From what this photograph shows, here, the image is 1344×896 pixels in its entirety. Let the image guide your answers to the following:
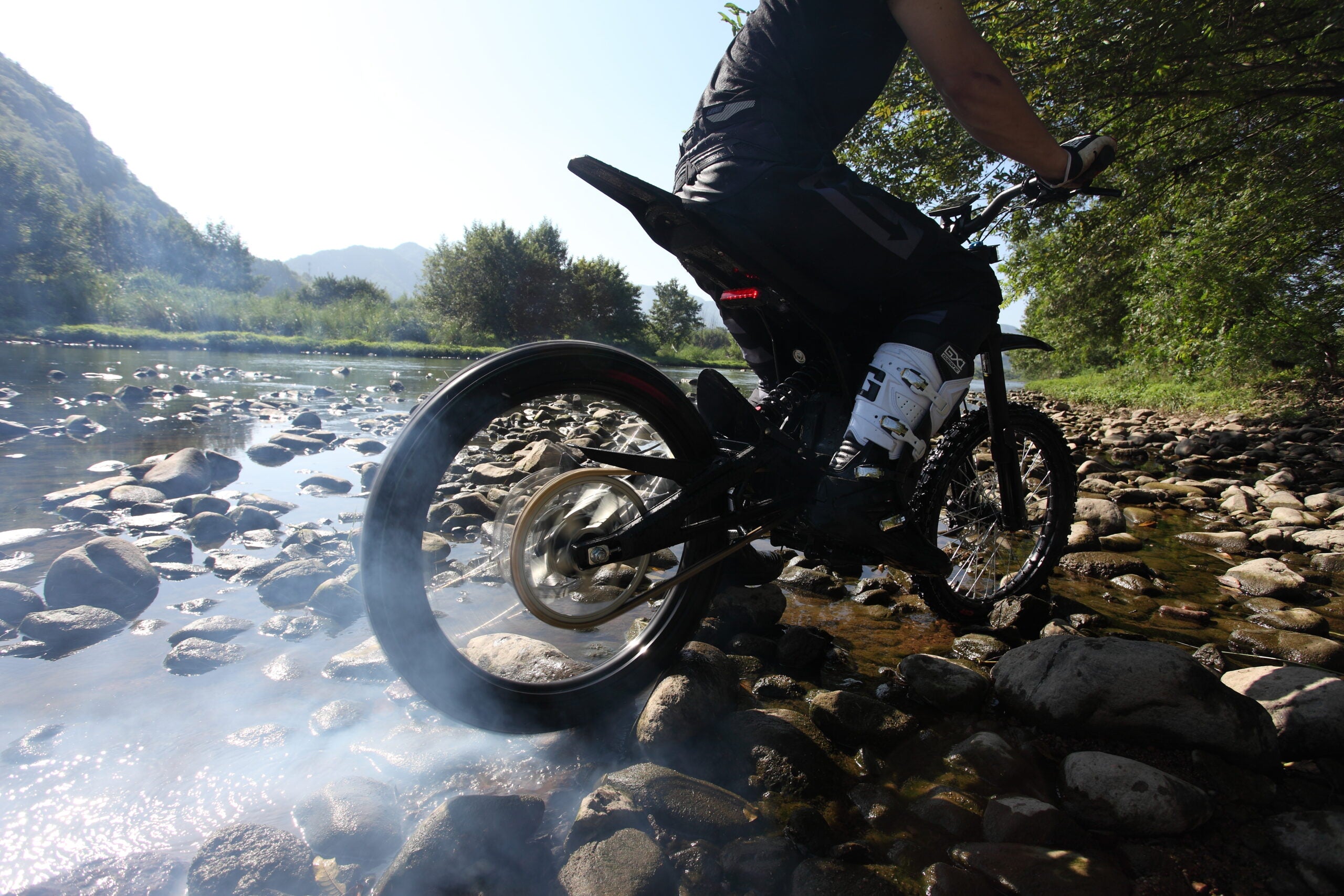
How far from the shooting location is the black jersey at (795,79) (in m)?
Answer: 1.93

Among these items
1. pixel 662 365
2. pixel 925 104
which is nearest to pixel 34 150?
pixel 662 365

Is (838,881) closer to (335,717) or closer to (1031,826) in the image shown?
(1031,826)

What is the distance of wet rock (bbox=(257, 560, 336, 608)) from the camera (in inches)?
110

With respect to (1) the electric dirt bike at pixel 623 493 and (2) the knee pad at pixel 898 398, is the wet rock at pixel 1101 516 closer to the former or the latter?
(1) the electric dirt bike at pixel 623 493

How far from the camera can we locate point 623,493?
6.26 ft

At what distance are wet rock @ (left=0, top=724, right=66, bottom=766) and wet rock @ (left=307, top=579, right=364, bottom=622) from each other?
947 mm

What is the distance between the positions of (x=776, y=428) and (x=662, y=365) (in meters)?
47.2

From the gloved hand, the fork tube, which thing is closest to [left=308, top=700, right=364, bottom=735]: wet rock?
the fork tube

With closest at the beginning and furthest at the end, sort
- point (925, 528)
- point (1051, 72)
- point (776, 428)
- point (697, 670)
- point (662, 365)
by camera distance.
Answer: point (697, 670), point (776, 428), point (925, 528), point (1051, 72), point (662, 365)

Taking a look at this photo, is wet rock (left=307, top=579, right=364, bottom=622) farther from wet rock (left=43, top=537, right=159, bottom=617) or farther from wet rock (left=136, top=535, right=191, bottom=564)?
wet rock (left=136, top=535, right=191, bottom=564)

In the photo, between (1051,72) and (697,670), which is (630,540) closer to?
(697,670)

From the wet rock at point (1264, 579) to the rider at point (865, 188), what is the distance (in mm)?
2527

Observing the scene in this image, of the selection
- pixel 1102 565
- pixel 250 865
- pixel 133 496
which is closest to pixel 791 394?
pixel 250 865

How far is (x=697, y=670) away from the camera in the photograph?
2.05 metres
